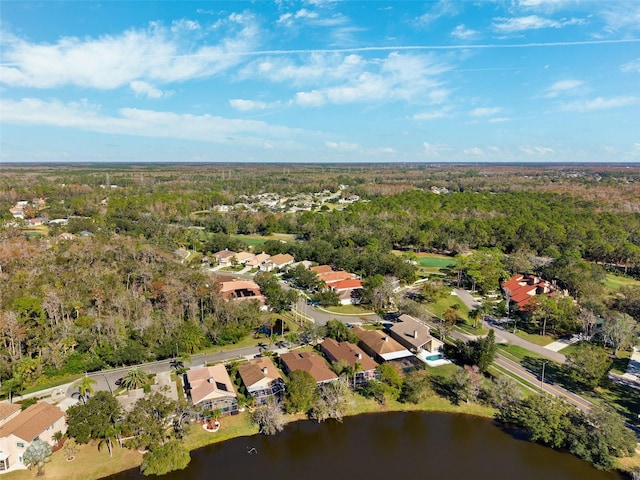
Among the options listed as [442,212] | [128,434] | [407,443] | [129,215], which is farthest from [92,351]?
[442,212]

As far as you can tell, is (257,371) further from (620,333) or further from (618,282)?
(618,282)

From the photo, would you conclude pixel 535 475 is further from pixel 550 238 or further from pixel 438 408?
pixel 550 238

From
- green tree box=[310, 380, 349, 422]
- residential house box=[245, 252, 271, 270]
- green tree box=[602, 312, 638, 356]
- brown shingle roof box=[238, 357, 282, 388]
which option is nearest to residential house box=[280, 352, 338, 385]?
green tree box=[310, 380, 349, 422]

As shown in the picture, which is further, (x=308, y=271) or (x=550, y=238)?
(x=550, y=238)

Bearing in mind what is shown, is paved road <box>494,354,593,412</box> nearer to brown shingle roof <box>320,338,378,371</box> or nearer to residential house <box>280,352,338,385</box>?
brown shingle roof <box>320,338,378,371</box>

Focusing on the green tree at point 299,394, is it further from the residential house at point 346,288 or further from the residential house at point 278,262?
the residential house at point 278,262

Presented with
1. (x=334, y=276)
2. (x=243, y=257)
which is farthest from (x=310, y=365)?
(x=243, y=257)

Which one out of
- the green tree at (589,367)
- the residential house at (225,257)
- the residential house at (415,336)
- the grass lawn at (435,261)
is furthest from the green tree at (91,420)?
the grass lawn at (435,261)
